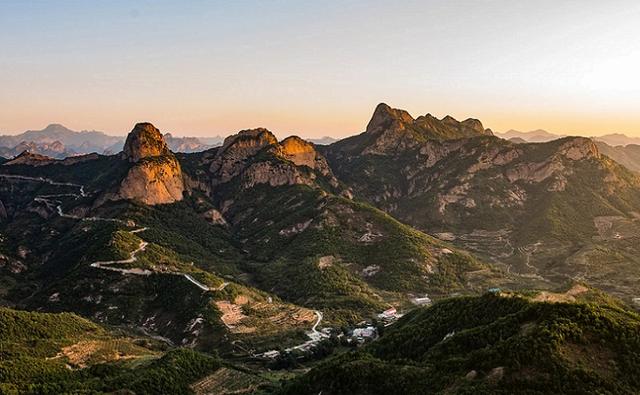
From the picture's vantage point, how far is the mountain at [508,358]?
220 ft

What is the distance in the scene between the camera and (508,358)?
70.8 m

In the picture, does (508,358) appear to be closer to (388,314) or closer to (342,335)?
(342,335)

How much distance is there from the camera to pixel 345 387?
279 ft

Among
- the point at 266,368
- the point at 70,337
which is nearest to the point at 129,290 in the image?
the point at 70,337

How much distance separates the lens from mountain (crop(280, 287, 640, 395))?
220 ft

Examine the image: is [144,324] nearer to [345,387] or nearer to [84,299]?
[84,299]

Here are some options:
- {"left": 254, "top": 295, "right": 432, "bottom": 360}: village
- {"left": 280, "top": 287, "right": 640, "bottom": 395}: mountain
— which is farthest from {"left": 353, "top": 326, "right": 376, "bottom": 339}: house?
{"left": 280, "top": 287, "right": 640, "bottom": 395}: mountain

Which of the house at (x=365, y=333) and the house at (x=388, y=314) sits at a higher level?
the house at (x=365, y=333)

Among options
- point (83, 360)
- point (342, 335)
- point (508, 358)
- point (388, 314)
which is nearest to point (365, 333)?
point (342, 335)

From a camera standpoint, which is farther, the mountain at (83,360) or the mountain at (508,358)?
the mountain at (83,360)

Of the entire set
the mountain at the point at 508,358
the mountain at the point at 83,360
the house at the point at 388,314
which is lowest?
the house at the point at 388,314

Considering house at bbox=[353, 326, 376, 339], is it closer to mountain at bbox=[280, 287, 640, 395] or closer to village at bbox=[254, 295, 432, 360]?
village at bbox=[254, 295, 432, 360]

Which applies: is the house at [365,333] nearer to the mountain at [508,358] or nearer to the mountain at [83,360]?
the mountain at [83,360]

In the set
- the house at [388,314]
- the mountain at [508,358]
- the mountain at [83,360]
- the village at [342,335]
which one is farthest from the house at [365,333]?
the mountain at [508,358]
